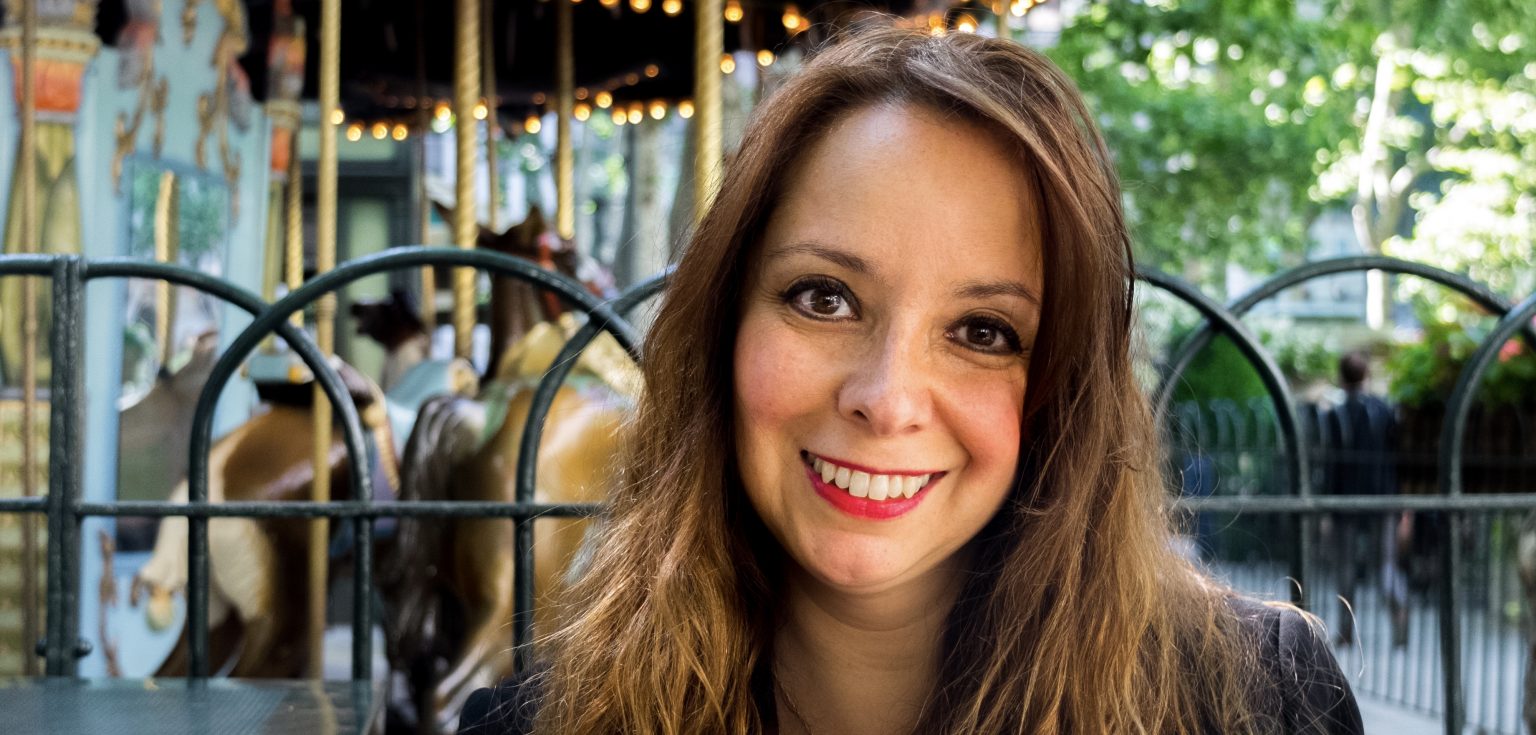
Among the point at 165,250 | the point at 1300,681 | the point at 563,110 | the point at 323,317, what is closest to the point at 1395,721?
the point at 563,110

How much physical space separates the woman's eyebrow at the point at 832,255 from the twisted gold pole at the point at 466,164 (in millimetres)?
3274

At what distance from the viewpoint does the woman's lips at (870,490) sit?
145cm

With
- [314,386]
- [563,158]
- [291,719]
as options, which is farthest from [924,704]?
[563,158]

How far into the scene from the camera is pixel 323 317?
4395mm

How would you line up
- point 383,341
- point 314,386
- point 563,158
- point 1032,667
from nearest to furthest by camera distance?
point 1032,667
point 314,386
point 383,341
point 563,158

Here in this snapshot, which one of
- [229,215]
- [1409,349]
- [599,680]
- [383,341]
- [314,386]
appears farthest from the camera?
[1409,349]

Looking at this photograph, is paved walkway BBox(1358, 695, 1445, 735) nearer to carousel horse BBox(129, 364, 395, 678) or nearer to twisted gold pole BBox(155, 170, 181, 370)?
carousel horse BBox(129, 364, 395, 678)

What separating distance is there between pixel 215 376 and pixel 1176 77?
15.6m

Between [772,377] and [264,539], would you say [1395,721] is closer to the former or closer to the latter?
[264,539]

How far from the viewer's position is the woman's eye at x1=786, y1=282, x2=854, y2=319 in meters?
1.48

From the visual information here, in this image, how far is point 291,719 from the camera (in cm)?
148

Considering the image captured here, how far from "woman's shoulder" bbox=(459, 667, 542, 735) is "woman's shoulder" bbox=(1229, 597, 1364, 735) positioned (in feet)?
2.84

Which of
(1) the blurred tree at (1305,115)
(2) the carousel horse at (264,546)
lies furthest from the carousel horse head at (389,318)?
(1) the blurred tree at (1305,115)

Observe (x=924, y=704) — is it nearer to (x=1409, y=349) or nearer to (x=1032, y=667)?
(x=1032, y=667)
